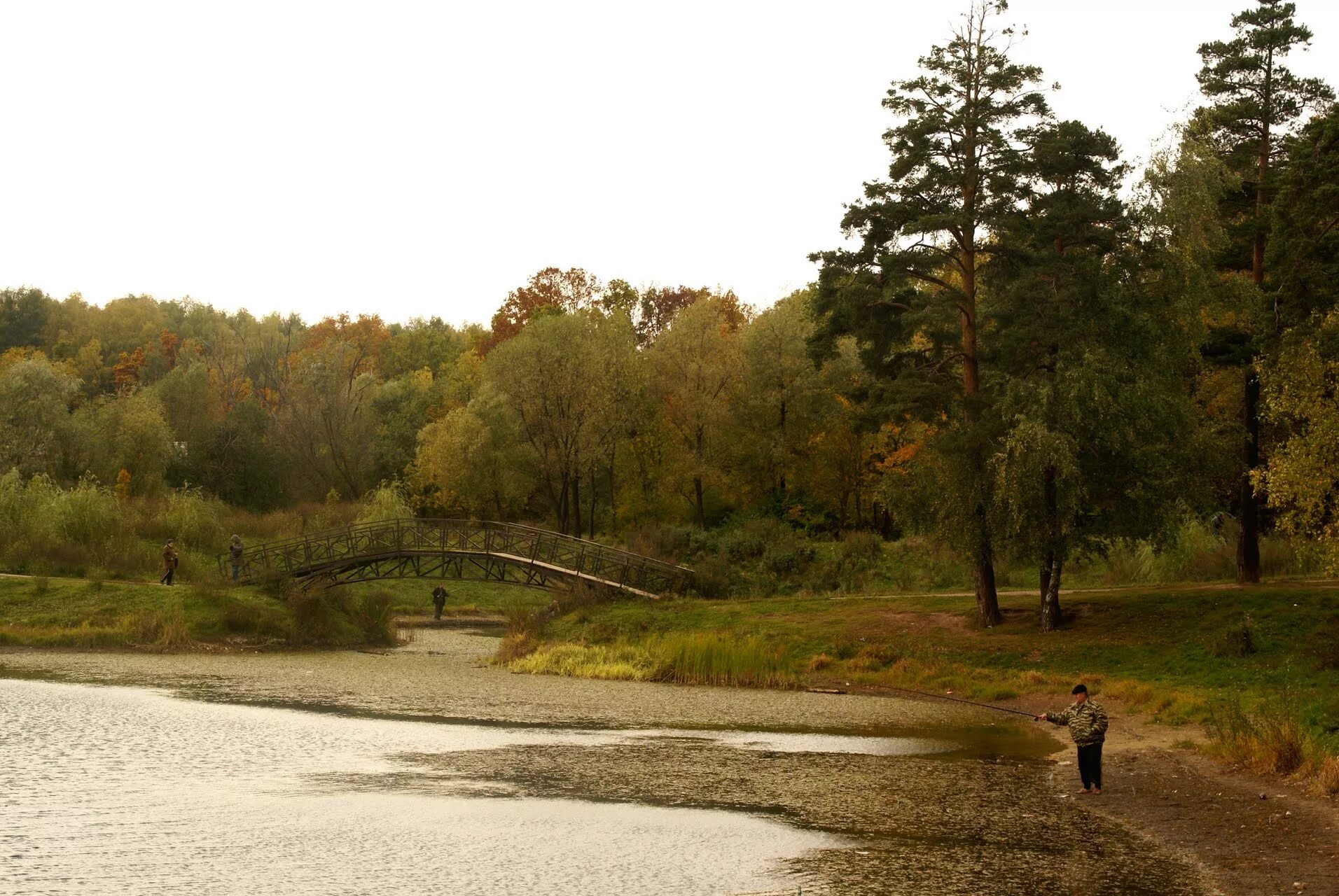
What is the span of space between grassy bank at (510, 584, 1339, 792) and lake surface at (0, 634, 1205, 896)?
3369 mm

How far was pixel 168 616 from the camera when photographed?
40688 millimetres

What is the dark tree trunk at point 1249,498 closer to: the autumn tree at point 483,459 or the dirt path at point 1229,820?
the dirt path at point 1229,820

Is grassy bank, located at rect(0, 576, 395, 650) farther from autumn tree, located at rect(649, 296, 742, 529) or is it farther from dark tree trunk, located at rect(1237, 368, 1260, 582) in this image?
dark tree trunk, located at rect(1237, 368, 1260, 582)

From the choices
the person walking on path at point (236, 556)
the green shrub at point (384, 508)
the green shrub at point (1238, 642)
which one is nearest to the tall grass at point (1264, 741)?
the green shrub at point (1238, 642)

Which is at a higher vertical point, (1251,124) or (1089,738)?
(1251,124)

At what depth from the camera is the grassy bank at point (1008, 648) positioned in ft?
90.6

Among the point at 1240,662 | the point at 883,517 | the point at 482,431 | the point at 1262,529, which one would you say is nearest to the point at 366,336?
the point at 482,431

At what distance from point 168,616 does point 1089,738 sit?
31.3 m

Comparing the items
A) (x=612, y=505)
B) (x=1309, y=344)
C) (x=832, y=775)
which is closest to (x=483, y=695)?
(x=832, y=775)

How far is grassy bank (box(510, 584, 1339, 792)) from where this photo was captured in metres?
27.6

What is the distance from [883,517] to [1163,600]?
2866cm

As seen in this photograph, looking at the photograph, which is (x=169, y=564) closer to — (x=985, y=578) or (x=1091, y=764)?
(x=985, y=578)

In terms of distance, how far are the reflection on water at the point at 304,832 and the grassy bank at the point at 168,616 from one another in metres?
17.9

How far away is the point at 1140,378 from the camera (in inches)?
1283
